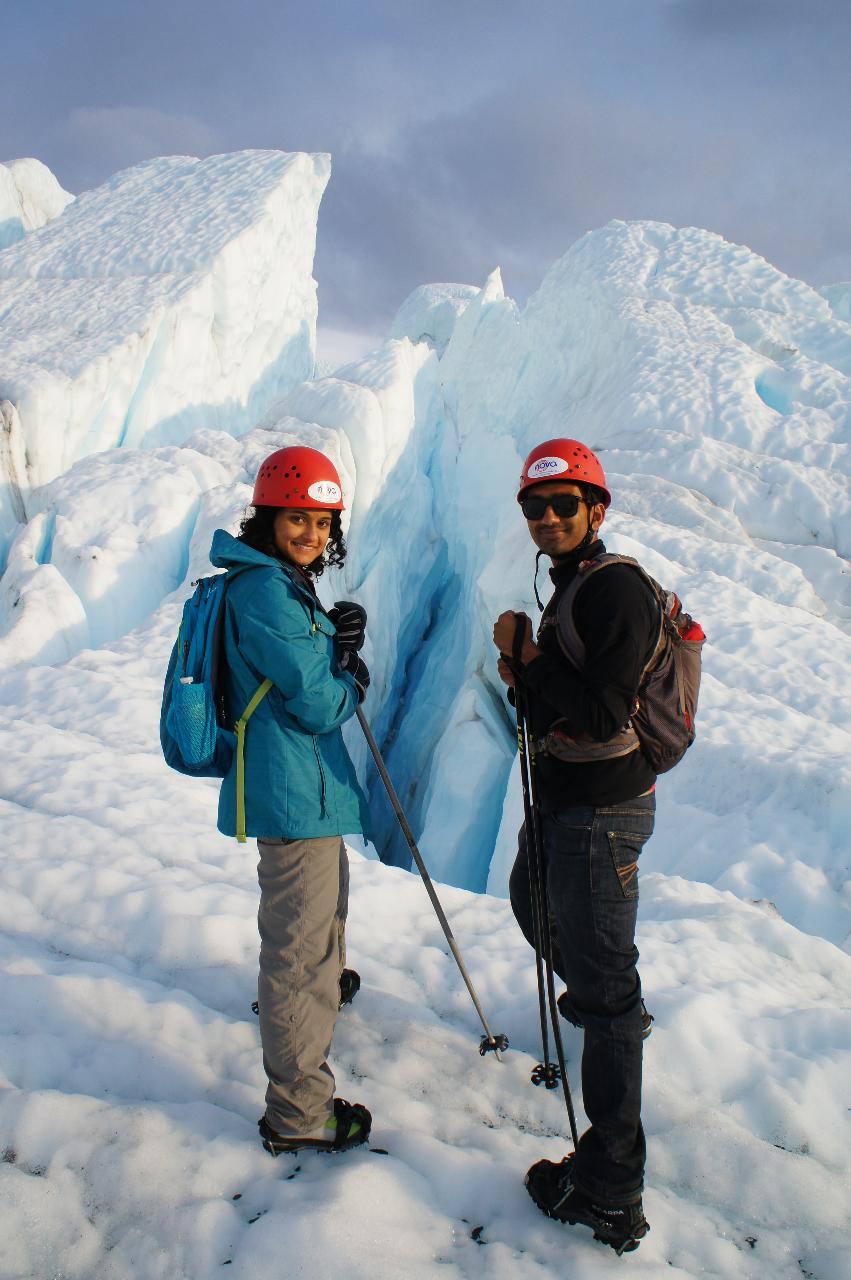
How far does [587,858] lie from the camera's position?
1618mm

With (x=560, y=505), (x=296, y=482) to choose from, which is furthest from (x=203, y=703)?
(x=560, y=505)

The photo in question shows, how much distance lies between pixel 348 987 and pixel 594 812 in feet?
4.22

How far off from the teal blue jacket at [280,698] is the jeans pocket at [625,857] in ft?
2.18

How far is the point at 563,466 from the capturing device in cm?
177

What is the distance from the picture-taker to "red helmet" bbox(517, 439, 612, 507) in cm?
177

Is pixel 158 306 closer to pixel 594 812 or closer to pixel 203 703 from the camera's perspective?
pixel 203 703

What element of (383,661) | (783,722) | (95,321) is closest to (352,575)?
(383,661)

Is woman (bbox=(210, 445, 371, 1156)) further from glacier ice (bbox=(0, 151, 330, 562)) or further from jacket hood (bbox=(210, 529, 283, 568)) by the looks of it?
glacier ice (bbox=(0, 151, 330, 562))

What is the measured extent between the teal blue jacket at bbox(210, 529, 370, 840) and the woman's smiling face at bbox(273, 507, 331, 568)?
0.33ft

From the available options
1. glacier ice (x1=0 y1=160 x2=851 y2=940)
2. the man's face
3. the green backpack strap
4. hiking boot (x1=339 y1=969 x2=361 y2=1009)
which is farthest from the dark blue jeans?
glacier ice (x1=0 y1=160 x2=851 y2=940)

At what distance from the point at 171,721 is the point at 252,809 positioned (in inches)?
11.7

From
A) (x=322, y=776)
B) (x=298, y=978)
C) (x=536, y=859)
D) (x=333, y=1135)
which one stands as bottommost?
(x=333, y=1135)

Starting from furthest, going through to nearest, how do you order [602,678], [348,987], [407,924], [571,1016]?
[407,924], [348,987], [571,1016], [602,678]

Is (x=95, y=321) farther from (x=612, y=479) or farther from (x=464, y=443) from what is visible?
(x=612, y=479)
